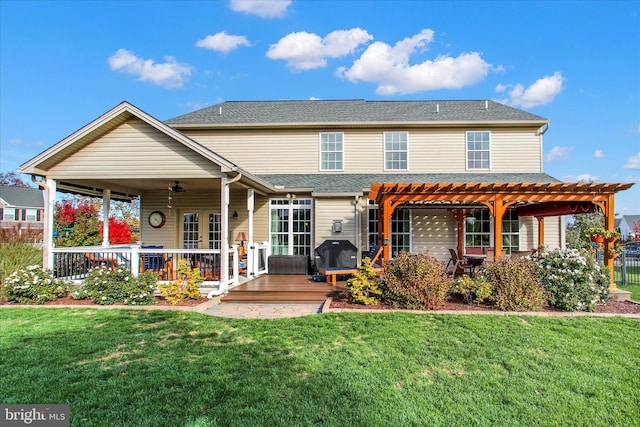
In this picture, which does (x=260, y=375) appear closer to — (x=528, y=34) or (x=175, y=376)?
(x=175, y=376)

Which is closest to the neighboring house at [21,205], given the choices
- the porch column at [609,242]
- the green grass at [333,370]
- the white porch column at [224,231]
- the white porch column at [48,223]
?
the white porch column at [48,223]

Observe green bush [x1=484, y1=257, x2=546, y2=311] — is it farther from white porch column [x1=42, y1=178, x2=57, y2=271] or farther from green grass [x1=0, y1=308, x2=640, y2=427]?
white porch column [x1=42, y1=178, x2=57, y2=271]

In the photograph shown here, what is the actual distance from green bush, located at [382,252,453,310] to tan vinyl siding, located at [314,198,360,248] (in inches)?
168

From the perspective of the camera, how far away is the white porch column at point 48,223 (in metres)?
8.66

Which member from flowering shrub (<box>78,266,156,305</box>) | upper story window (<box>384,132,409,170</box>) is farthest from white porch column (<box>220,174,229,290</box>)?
upper story window (<box>384,132,409,170</box>)

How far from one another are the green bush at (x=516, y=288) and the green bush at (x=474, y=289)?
0.13 m

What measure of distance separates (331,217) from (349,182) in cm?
153

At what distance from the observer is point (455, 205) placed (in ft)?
37.6

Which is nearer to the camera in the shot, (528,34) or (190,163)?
(190,163)

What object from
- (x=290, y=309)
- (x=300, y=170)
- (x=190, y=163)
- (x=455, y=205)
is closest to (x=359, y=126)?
(x=300, y=170)

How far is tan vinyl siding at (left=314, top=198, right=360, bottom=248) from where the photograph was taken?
11120 mm

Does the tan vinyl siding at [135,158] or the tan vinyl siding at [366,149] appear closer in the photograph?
the tan vinyl siding at [135,158]

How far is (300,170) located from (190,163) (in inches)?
211

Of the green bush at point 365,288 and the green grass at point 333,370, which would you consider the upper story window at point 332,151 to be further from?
the green grass at point 333,370
